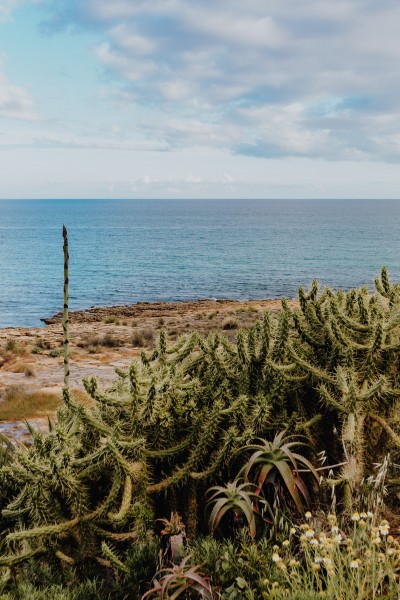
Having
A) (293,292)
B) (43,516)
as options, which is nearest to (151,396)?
(43,516)

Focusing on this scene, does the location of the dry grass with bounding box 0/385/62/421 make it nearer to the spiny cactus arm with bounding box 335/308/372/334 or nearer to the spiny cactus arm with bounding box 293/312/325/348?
the spiny cactus arm with bounding box 293/312/325/348

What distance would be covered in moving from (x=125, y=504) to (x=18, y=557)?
862 millimetres

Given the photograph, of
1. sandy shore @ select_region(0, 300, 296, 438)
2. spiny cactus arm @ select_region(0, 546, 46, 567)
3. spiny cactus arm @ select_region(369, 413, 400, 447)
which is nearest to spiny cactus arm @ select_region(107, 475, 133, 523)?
spiny cactus arm @ select_region(0, 546, 46, 567)

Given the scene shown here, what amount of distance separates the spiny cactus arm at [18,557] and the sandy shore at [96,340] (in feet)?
19.6

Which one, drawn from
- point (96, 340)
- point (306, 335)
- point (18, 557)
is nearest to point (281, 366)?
point (306, 335)

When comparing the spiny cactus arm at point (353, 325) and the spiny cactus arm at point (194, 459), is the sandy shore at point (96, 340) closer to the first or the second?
the spiny cactus arm at point (194, 459)

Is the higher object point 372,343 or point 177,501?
point 372,343

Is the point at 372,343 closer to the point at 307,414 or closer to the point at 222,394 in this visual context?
the point at 307,414

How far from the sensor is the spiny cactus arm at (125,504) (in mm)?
3434

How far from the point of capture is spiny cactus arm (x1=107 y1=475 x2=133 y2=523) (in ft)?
11.3

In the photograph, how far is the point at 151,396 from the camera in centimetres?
383

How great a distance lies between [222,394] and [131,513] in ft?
3.89

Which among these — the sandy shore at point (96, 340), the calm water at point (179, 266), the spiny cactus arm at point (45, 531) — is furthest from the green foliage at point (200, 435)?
the calm water at point (179, 266)

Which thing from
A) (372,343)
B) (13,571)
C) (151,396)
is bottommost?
(13,571)
